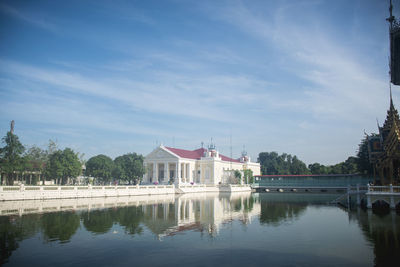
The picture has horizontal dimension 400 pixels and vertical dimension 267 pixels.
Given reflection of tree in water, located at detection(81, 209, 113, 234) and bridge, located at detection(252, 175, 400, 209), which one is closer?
reflection of tree in water, located at detection(81, 209, 113, 234)

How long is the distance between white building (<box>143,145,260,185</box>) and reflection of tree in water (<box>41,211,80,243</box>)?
52.4 m

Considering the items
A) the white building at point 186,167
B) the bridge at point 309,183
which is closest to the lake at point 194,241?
the bridge at point 309,183

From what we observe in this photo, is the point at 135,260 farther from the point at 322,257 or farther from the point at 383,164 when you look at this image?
the point at 383,164

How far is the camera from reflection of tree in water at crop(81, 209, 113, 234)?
19.7 m

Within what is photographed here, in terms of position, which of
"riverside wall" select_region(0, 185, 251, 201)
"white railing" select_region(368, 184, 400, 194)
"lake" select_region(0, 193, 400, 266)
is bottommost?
"lake" select_region(0, 193, 400, 266)

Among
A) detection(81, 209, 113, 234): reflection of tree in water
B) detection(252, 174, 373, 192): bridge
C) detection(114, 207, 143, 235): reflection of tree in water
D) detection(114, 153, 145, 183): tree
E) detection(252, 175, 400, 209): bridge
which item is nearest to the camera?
detection(114, 207, 143, 235): reflection of tree in water

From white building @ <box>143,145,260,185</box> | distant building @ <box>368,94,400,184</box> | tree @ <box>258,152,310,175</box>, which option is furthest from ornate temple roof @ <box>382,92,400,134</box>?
tree @ <box>258,152,310,175</box>

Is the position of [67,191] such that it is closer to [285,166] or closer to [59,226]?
[59,226]

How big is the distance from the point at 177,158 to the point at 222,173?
17415mm

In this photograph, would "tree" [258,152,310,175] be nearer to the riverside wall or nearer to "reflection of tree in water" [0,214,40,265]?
the riverside wall

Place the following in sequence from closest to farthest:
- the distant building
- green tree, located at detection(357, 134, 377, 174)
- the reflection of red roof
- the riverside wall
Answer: the distant building < the riverside wall < green tree, located at detection(357, 134, 377, 174) < the reflection of red roof

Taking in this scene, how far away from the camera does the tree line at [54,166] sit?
168 ft

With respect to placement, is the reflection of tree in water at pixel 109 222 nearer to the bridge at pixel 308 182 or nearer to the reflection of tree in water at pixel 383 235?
the reflection of tree in water at pixel 383 235

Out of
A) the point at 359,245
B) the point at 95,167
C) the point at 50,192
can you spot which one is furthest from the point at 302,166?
the point at 359,245
